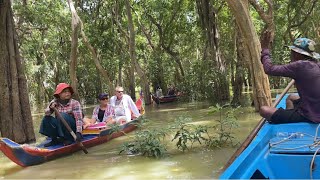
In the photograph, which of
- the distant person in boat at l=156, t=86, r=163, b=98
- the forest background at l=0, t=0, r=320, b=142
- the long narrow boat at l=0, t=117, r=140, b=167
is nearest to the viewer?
the long narrow boat at l=0, t=117, r=140, b=167

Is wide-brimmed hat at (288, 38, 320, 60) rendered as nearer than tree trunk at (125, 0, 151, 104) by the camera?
Yes

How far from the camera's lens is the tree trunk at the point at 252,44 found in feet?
27.4

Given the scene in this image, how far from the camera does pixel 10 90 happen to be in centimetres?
898

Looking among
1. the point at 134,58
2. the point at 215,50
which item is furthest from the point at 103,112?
the point at 134,58

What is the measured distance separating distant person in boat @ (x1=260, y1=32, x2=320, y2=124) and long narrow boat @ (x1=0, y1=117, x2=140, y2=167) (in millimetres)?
4185

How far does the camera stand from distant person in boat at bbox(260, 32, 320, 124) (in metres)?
4.79

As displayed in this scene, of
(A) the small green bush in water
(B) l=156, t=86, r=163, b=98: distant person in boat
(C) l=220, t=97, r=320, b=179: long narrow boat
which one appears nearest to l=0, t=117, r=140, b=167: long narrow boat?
(A) the small green bush in water

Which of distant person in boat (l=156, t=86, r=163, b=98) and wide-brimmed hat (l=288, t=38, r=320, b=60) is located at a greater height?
wide-brimmed hat (l=288, t=38, r=320, b=60)

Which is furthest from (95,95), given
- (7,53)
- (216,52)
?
(7,53)

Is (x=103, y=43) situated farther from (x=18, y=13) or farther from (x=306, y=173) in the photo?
(x=306, y=173)

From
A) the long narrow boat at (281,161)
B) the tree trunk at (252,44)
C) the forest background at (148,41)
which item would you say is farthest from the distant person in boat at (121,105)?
the long narrow boat at (281,161)

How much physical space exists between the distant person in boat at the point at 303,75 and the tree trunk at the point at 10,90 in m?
6.12

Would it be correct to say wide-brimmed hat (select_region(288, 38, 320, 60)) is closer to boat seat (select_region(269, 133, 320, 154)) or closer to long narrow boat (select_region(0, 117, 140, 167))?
boat seat (select_region(269, 133, 320, 154))

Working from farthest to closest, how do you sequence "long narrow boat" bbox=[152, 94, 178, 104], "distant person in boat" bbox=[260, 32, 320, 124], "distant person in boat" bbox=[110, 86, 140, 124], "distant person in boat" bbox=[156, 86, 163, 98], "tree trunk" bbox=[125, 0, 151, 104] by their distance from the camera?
"distant person in boat" bbox=[156, 86, 163, 98] < "long narrow boat" bbox=[152, 94, 178, 104] < "tree trunk" bbox=[125, 0, 151, 104] < "distant person in boat" bbox=[110, 86, 140, 124] < "distant person in boat" bbox=[260, 32, 320, 124]
